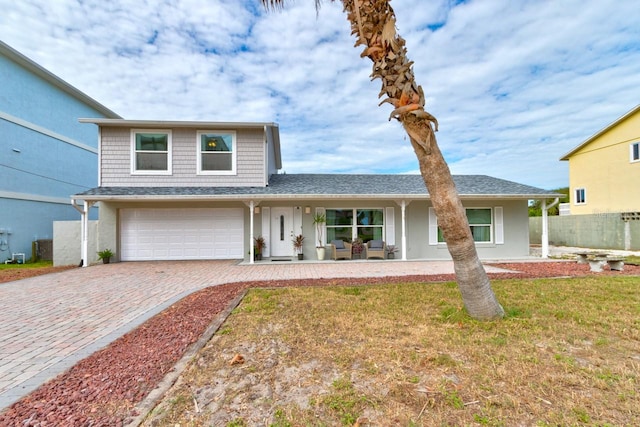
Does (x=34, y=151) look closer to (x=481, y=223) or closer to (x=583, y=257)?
(x=481, y=223)

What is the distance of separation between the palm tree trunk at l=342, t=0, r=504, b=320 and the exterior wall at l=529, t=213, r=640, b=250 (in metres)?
16.1

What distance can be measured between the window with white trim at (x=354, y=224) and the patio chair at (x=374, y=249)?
43cm

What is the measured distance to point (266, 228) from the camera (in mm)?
12172

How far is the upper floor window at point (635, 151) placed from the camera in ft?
54.1

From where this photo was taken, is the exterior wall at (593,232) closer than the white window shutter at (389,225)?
No

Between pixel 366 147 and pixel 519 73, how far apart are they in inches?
403

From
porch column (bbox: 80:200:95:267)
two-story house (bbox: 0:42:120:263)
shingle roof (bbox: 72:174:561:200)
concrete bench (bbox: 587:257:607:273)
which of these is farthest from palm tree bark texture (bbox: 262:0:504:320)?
two-story house (bbox: 0:42:120:263)

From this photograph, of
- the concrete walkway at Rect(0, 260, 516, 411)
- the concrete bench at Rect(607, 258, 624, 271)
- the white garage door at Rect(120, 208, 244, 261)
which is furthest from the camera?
the white garage door at Rect(120, 208, 244, 261)

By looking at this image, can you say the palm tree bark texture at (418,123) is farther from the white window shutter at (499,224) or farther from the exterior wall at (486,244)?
the white window shutter at (499,224)

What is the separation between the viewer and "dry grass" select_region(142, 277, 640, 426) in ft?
7.26

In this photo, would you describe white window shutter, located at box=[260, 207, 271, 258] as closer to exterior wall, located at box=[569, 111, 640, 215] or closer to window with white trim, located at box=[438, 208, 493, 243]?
window with white trim, located at box=[438, 208, 493, 243]

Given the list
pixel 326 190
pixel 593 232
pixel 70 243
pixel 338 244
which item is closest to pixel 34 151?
pixel 70 243

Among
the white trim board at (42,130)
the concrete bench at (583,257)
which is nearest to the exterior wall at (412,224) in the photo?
the concrete bench at (583,257)

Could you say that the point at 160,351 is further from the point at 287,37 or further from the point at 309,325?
the point at 287,37
